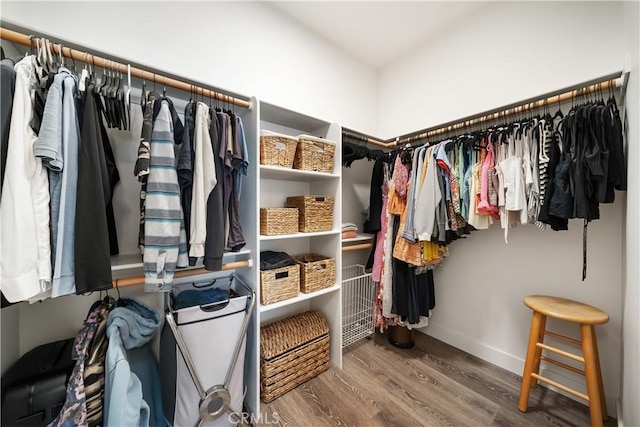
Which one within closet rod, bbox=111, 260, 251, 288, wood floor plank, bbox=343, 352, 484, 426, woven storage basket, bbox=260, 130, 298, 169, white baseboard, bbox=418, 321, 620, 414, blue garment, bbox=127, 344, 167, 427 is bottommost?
wood floor plank, bbox=343, 352, 484, 426

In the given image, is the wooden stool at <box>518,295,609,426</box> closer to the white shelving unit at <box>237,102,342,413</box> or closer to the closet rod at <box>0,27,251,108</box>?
the white shelving unit at <box>237,102,342,413</box>

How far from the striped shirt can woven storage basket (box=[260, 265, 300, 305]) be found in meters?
0.50

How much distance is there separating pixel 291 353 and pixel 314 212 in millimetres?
919

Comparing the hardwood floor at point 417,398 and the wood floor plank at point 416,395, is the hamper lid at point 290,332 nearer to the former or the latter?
the hardwood floor at point 417,398

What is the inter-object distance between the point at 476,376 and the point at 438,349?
33 cm

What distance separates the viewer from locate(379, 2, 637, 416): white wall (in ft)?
4.14

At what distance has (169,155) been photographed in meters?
0.94

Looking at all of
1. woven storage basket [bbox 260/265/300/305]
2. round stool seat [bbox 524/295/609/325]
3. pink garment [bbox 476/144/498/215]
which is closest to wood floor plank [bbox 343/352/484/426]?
round stool seat [bbox 524/295/609/325]

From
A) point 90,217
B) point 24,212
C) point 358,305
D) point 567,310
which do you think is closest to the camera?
point 24,212

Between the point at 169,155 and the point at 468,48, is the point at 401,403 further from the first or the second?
the point at 468,48

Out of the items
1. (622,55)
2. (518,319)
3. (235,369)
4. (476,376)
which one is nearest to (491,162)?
(622,55)

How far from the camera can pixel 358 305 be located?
6.98 ft

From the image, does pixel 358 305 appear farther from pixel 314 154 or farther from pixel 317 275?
pixel 314 154

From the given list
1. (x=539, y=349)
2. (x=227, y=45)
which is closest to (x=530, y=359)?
(x=539, y=349)
